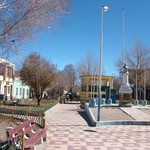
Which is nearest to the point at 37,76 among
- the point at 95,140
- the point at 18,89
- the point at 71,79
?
the point at 95,140

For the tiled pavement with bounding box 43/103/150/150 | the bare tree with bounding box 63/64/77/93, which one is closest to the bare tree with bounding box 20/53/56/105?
the tiled pavement with bounding box 43/103/150/150

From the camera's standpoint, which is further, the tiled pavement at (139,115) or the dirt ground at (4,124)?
the tiled pavement at (139,115)

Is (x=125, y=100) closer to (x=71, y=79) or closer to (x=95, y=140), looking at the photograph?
(x=95, y=140)

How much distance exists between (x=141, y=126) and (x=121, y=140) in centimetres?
601

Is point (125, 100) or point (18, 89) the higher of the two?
point (18, 89)

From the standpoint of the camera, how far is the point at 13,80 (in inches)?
2266

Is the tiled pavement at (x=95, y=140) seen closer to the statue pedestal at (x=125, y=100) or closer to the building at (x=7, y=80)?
the statue pedestal at (x=125, y=100)

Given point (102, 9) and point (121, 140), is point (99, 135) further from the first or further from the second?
point (102, 9)

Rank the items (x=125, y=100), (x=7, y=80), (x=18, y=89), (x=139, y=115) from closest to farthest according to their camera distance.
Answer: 1. (x=139, y=115)
2. (x=125, y=100)
3. (x=7, y=80)
4. (x=18, y=89)

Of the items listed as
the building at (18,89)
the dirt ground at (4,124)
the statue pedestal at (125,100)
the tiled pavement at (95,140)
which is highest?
the building at (18,89)

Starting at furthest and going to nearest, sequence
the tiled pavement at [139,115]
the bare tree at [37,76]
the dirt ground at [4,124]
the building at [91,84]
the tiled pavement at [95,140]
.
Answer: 1. the building at [91,84]
2. the bare tree at [37,76]
3. the tiled pavement at [139,115]
4. the dirt ground at [4,124]
5. the tiled pavement at [95,140]

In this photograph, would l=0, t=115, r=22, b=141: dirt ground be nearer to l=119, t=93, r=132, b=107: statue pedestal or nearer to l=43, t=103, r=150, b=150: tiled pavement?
l=43, t=103, r=150, b=150: tiled pavement

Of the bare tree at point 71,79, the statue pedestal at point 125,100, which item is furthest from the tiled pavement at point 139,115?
the bare tree at point 71,79

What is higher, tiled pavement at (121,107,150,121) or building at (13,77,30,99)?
building at (13,77,30,99)
